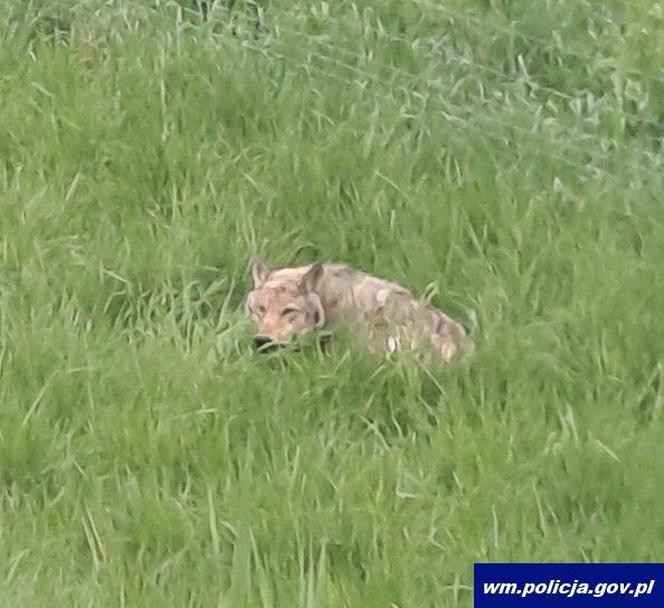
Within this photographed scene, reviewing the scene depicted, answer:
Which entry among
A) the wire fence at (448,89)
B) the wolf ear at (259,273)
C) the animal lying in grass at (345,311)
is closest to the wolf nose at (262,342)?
the animal lying in grass at (345,311)

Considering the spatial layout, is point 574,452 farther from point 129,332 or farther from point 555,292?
point 129,332

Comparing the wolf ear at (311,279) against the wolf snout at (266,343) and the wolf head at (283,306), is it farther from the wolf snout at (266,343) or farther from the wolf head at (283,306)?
the wolf snout at (266,343)

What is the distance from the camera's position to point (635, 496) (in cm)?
344

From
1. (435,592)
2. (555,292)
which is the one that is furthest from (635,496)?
(555,292)

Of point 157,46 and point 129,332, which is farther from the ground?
point 157,46

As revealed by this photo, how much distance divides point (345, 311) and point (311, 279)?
0.48 ft

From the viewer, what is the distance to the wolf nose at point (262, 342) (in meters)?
4.18

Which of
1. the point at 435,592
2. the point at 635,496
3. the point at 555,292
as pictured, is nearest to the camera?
the point at 435,592

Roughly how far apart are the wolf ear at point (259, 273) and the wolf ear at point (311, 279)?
12cm

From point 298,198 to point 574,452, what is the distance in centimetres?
152

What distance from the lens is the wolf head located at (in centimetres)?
421

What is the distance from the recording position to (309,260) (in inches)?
185

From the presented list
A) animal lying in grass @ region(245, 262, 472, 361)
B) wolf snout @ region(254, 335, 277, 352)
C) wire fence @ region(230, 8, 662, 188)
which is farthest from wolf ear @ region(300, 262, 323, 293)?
wire fence @ region(230, 8, 662, 188)

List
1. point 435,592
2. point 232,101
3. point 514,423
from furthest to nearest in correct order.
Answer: point 232,101
point 514,423
point 435,592
